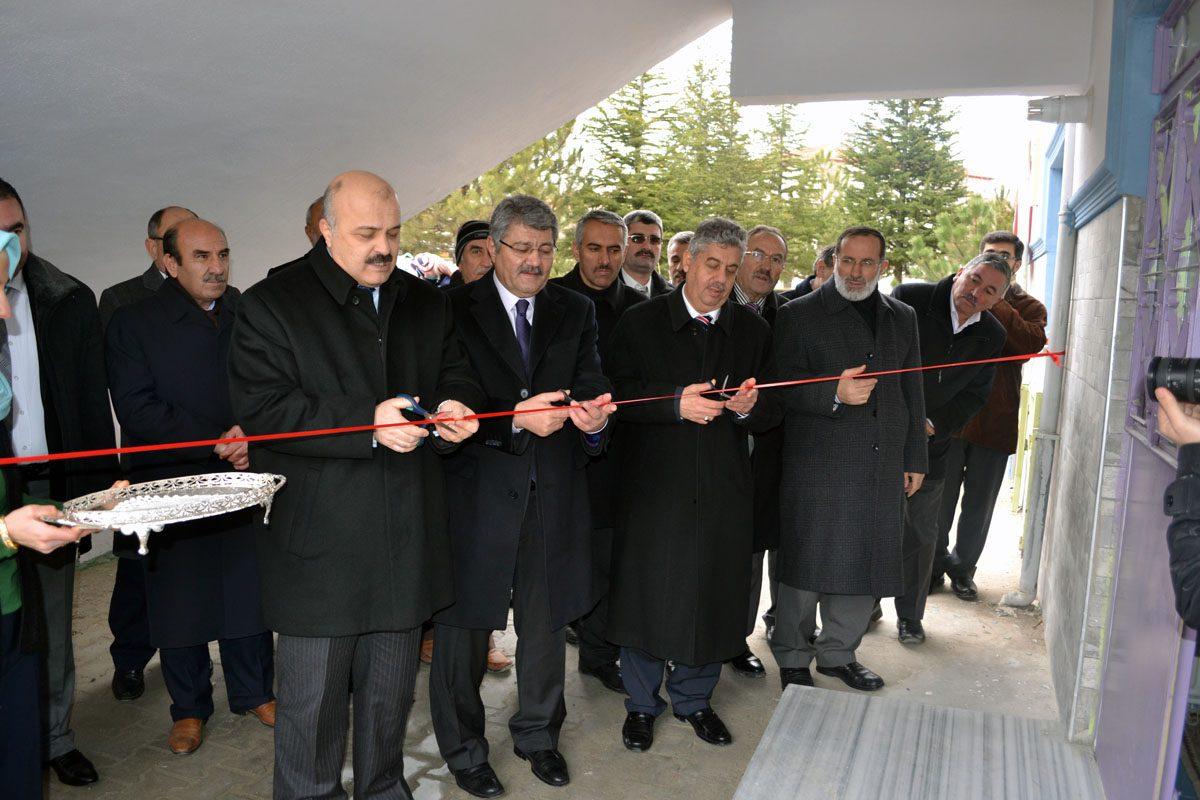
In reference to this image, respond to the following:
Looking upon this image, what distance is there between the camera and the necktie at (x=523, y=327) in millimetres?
3146

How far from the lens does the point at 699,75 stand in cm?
3042

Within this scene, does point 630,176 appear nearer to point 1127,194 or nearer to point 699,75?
point 699,75

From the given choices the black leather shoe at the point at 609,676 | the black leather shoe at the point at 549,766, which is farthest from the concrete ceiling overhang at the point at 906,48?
the black leather shoe at the point at 549,766

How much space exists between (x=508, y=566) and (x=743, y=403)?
1.00m

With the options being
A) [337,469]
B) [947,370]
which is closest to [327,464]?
[337,469]

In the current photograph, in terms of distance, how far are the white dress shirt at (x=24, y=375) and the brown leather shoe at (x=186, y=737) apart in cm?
113

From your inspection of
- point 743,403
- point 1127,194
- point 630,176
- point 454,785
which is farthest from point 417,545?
point 630,176

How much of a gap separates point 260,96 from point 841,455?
3.29 meters

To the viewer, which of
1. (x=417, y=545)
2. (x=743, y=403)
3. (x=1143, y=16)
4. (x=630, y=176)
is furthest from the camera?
(x=630, y=176)

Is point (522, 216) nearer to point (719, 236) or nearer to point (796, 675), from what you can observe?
point (719, 236)

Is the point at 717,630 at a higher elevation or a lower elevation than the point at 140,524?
lower

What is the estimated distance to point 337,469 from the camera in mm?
2504

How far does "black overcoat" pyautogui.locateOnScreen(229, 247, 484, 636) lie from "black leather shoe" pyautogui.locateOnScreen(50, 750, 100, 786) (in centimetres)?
119

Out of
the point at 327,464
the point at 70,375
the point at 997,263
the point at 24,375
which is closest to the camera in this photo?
the point at 327,464
